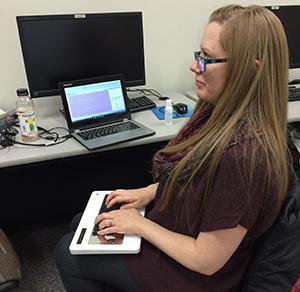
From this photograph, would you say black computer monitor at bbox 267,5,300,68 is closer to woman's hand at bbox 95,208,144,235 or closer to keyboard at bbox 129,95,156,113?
keyboard at bbox 129,95,156,113

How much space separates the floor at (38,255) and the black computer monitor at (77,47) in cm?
82

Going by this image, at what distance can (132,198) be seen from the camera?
1.23m

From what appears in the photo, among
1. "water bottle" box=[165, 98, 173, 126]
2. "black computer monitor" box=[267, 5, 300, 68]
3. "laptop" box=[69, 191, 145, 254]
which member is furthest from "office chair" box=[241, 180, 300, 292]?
"black computer monitor" box=[267, 5, 300, 68]

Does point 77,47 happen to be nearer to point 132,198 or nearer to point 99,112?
point 99,112

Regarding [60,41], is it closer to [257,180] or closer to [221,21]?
[221,21]

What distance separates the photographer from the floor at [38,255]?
5.40ft

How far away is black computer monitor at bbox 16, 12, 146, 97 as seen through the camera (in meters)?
1.56

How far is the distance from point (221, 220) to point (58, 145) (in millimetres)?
834

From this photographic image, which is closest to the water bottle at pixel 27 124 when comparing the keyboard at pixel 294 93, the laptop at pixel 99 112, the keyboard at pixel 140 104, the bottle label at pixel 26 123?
the bottle label at pixel 26 123

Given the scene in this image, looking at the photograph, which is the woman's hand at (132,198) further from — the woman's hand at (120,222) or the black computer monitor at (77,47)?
the black computer monitor at (77,47)

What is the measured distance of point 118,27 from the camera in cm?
169

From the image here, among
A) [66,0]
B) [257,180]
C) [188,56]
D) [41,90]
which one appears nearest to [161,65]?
[188,56]

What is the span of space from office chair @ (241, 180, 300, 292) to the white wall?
1348 mm

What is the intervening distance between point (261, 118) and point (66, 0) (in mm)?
1324
